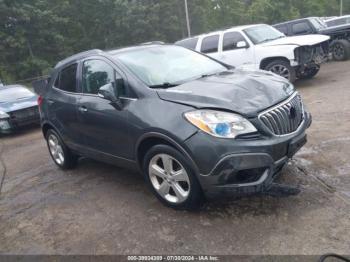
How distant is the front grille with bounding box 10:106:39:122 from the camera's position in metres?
9.95

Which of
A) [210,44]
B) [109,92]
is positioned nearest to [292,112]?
[109,92]

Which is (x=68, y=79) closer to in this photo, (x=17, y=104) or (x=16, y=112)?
(x=16, y=112)

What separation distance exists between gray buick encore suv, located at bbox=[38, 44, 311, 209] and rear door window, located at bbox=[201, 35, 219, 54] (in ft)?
18.7

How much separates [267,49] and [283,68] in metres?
0.65

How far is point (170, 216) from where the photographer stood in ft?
12.8

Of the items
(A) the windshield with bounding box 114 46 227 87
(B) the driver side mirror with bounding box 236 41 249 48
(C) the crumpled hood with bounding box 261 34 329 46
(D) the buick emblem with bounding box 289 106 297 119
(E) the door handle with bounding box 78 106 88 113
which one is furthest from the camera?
(B) the driver side mirror with bounding box 236 41 249 48

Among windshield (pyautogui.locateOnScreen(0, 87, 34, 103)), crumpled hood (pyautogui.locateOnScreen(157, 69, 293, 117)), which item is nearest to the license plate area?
crumpled hood (pyautogui.locateOnScreen(157, 69, 293, 117))

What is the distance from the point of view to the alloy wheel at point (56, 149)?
231 inches

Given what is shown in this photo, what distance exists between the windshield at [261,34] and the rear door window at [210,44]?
0.90 m

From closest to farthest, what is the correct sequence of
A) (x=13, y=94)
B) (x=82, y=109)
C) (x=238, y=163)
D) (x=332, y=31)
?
(x=238, y=163) → (x=82, y=109) → (x=13, y=94) → (x=332, y=31)

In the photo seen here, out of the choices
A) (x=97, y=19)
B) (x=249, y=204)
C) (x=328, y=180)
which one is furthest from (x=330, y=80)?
(x=97, y=19)

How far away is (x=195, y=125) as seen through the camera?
3.46 m

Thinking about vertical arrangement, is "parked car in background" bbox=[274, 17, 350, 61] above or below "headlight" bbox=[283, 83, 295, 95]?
below

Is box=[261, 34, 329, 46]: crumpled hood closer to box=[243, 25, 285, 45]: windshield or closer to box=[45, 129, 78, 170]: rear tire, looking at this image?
box=[243, 25, 285, 45]: windshield
